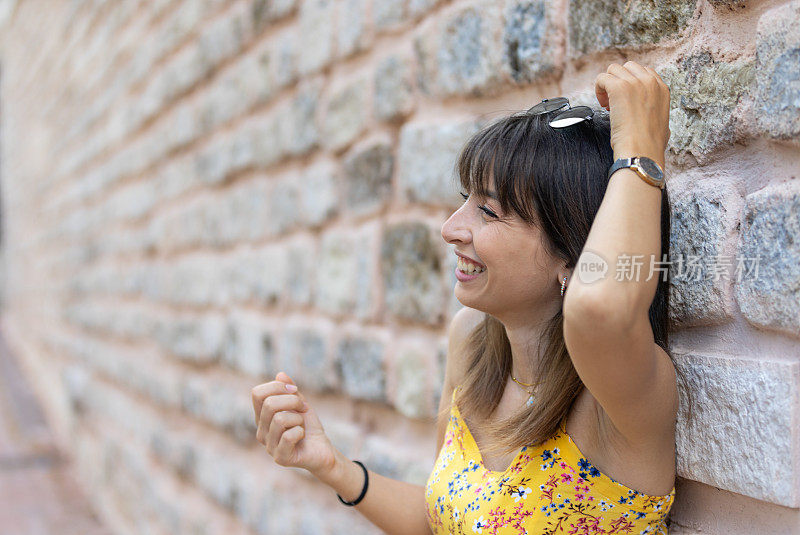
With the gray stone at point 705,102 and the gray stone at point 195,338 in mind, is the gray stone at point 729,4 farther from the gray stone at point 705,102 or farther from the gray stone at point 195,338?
the gray stone at point 195,338

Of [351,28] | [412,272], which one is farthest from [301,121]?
[412,272]

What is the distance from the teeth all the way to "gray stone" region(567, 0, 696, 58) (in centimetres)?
48

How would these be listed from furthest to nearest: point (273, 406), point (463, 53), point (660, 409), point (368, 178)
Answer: point (368, 178)
point (463, 53)
point (273, 406)
point (660, 409)

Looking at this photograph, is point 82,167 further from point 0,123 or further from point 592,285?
point 0,123

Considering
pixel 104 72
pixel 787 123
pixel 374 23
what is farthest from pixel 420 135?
pixel 104 72

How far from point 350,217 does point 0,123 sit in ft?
35.8

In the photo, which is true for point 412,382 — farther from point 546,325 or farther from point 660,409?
point 660,409

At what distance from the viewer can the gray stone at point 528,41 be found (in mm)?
1499

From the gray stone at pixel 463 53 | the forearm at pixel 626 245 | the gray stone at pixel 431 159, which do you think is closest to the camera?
the forearm at pixel 626 245

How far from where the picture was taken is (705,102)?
1.16 metres

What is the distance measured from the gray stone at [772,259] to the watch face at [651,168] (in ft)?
0.61

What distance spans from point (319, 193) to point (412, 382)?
2.62 feet

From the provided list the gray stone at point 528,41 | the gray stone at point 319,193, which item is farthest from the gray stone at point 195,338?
the gray stone at point 528,41

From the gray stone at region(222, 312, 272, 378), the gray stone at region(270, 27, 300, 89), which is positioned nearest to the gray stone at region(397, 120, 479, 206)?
the gray stone at region(270, 27, 300, 89)
